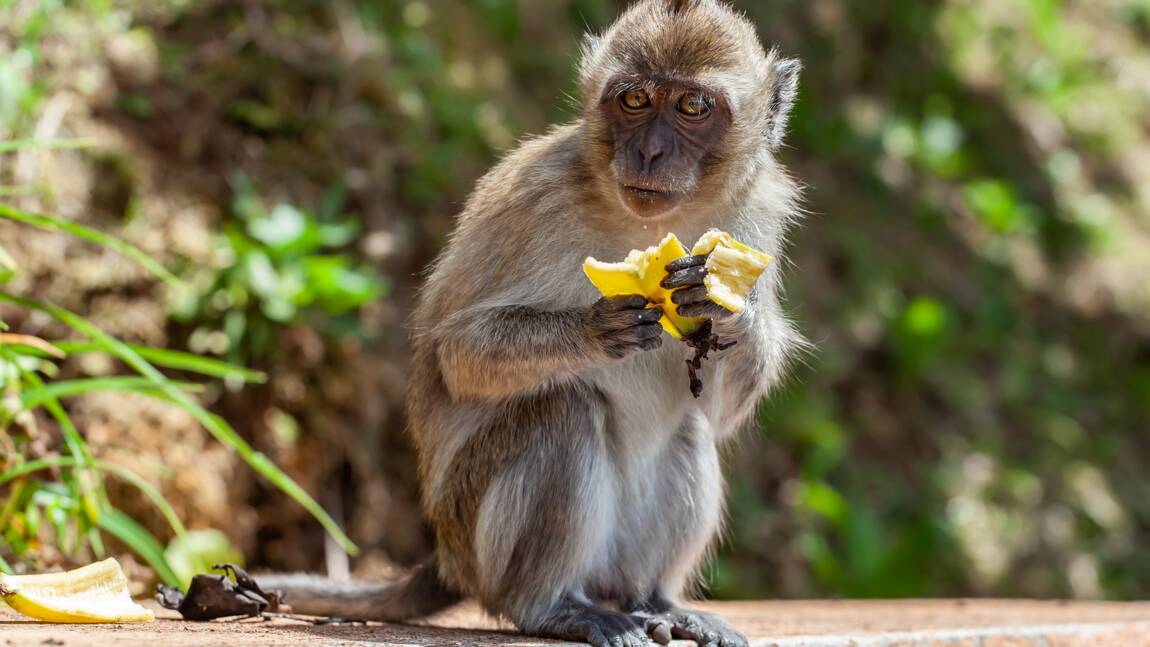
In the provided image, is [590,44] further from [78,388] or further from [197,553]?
[197,553]

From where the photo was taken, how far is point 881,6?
41.3 feet

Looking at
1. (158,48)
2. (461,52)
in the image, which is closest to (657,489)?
(158,48)

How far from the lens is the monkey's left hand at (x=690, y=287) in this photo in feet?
13.9

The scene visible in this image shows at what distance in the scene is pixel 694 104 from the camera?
187 inches

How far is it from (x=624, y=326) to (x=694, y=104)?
3.17 feet

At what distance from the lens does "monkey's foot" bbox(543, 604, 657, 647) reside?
4.18 m

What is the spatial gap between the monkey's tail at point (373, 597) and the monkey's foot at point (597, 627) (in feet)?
2.76

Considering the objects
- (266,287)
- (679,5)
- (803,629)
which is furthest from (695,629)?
(266,287)

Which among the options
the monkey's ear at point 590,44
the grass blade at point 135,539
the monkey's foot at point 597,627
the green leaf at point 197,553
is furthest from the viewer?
the green leaf at point 197,553

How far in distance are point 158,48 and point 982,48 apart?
8.45 meters

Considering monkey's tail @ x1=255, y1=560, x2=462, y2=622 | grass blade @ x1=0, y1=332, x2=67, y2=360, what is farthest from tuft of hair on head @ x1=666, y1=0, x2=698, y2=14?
grass blade @ x1=0, y1=332, x2=67, y2=360

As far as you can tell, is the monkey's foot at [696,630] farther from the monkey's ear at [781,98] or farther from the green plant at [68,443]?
the monkey's ear at [781,98]

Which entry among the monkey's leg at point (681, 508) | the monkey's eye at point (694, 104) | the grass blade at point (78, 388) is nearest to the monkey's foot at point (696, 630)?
the monkey's leg at point (681, 508)

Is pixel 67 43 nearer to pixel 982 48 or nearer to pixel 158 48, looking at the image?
pixel 158 48
